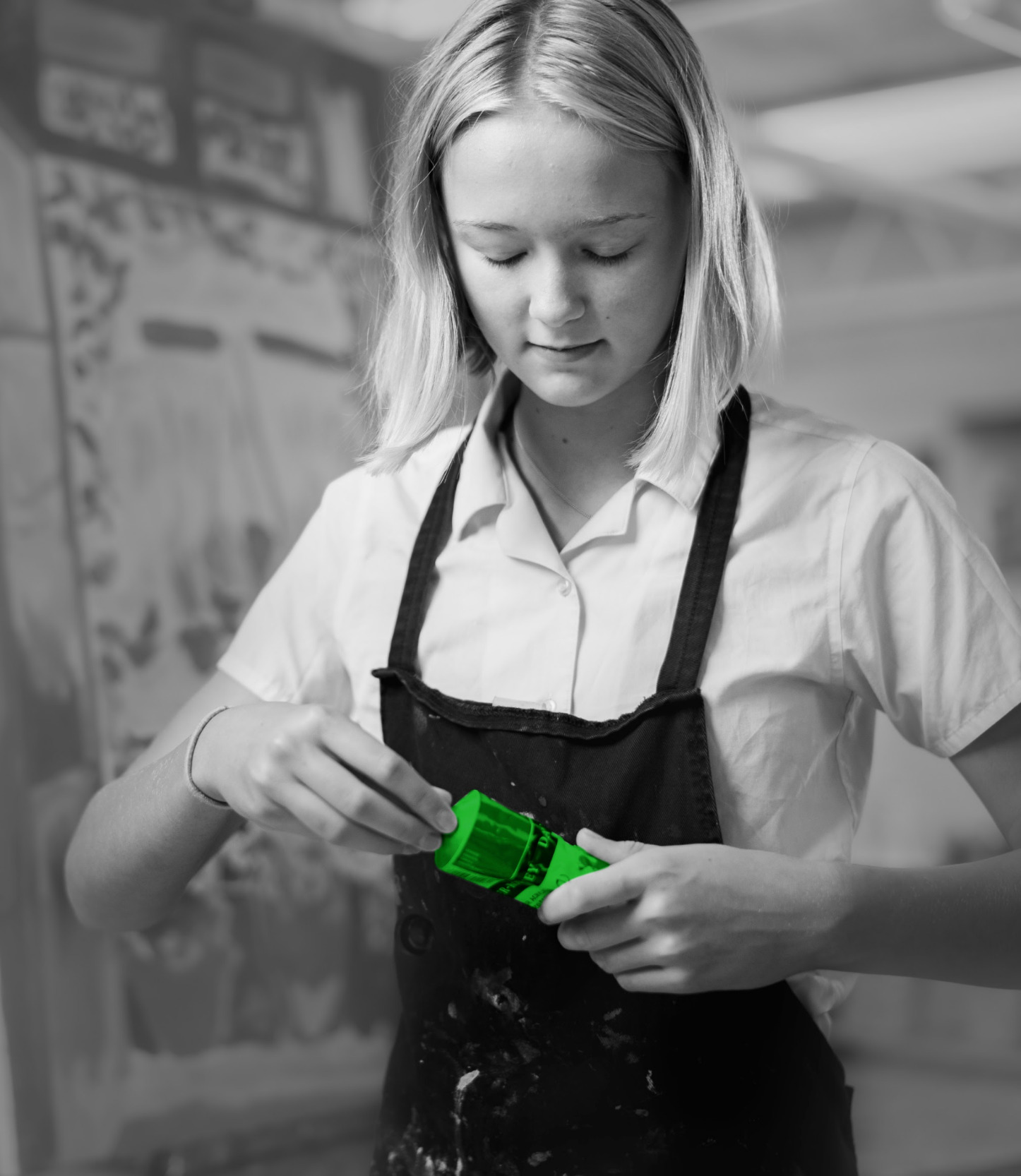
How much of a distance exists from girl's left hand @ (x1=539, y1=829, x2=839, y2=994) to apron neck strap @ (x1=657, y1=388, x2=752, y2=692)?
0.16 metres

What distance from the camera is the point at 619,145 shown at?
1.06 meters

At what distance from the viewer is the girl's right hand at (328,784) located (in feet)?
3.18

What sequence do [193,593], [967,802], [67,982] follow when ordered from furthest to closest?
[967,802] < [193,593] < [67,982]

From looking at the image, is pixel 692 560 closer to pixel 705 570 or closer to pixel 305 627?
pixel 705 570

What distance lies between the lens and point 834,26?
128 inches

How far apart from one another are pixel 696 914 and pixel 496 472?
1.57 feet

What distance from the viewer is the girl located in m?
1.03

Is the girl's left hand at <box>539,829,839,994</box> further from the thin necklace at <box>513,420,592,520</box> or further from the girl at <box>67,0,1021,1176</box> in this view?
the thin necklace at <box>513,420,592,520</box>

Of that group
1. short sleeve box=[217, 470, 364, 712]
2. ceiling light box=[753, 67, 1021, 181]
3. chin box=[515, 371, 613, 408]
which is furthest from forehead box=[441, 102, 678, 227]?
ceiling light box=[753, 67, 1021, 181]

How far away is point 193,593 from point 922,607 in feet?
3.81

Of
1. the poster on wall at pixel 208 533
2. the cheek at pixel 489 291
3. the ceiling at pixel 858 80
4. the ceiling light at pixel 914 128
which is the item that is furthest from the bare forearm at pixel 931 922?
the ceiling light at pixel 914 128

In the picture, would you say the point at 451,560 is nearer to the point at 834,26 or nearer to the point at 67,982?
the point at 67,982

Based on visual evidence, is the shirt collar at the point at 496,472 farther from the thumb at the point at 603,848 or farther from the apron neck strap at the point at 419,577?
the thumb at the point at 603,848

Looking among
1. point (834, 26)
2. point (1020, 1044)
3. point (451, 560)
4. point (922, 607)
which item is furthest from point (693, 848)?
point (1020, 1044)
